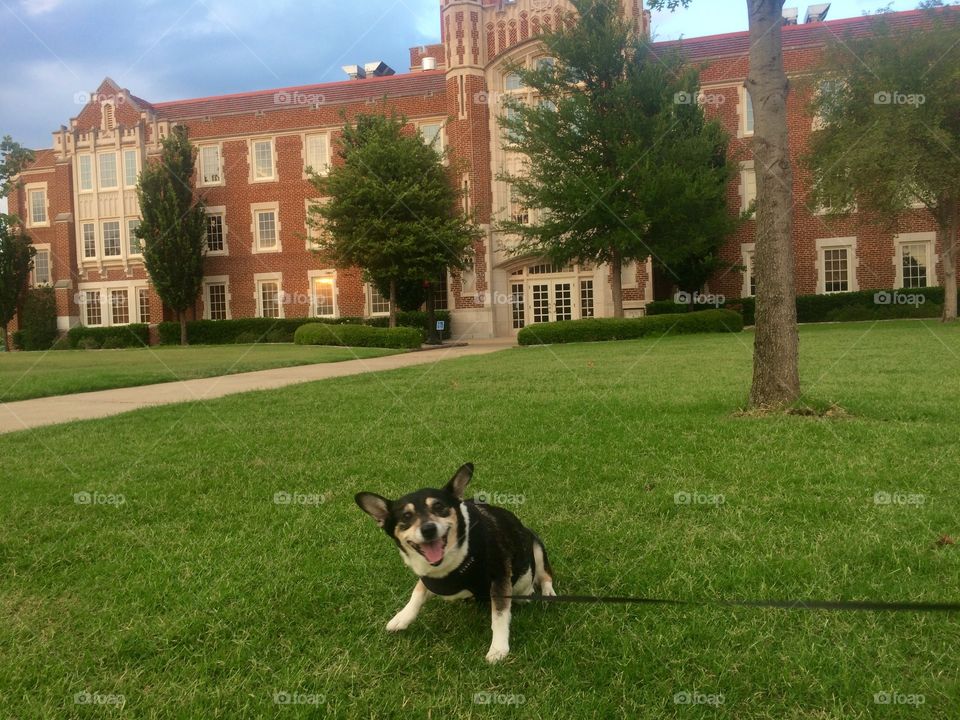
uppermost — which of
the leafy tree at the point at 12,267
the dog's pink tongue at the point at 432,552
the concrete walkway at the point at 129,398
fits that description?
Answer: the leafy tree at the point at 12,267

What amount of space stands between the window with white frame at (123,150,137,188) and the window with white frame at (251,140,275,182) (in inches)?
266

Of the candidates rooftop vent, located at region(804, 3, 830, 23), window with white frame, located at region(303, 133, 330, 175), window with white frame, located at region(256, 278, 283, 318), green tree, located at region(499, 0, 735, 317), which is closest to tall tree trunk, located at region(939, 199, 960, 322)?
green tree, located at region(499, 0, 735, 317)

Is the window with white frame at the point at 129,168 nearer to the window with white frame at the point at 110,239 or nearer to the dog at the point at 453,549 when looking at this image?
the window with white frame at the point at 110,239

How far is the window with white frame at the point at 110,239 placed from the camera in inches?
1539

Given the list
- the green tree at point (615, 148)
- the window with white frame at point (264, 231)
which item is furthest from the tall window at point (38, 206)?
the green tree at point (615, 148)

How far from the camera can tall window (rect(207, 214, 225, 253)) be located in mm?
38219

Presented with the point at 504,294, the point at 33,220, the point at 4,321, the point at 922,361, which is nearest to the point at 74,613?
the point at 922,361

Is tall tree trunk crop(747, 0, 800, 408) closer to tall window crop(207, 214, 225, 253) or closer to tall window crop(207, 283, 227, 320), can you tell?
tall window crop(207, 283, 227, 320)

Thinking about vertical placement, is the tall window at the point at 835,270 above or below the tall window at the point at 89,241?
below

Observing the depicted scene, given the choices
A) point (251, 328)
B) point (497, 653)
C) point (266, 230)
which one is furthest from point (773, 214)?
point (266, 230)

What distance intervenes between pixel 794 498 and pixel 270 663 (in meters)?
3.26

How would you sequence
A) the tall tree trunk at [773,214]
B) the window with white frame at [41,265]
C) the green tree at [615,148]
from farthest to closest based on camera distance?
the window with white frame at [41,265] < the green tree at [615,148] < the tall tree trunk at [773,214]

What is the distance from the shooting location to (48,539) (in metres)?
4.11

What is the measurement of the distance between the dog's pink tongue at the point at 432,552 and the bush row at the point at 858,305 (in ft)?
93.9
